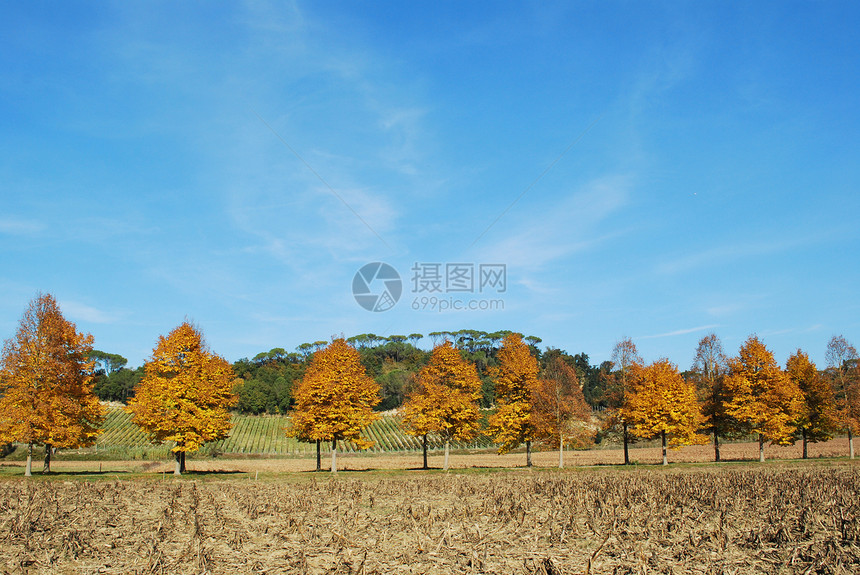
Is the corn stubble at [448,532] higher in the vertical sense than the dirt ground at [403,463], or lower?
higher

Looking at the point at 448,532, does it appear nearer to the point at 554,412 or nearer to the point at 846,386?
the point at 554,412

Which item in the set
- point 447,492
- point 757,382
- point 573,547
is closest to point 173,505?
point 447,492

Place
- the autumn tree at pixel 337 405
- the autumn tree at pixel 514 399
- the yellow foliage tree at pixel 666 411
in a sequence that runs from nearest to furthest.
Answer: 1. the autumn tree at pixel 337 405
2. the autumn tree at pixel 514 399
3. the yellow foliage tree at pixel 666 411

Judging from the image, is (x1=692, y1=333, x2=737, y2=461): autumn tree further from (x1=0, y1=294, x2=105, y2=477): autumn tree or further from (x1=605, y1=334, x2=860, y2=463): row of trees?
(x1=0, y1=294, x2=105, y2=477): autumn tree

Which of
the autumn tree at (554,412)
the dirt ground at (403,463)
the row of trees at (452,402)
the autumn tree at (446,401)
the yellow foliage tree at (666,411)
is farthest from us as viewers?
the dirt ground at (403,463)

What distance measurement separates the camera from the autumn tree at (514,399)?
47.9m

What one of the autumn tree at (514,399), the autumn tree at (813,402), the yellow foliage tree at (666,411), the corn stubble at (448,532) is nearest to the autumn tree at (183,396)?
the corn stubble at (448,532)

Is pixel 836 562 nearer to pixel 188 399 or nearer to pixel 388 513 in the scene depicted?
pixel 388 513

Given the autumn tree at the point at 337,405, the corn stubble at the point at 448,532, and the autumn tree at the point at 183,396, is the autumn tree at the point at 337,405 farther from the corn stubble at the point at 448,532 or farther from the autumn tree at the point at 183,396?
the corn stubble at the point at 448,532

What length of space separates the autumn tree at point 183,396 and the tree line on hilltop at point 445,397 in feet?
0.31

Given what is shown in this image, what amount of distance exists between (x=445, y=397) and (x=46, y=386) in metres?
30.6

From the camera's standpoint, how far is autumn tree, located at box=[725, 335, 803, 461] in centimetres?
5069

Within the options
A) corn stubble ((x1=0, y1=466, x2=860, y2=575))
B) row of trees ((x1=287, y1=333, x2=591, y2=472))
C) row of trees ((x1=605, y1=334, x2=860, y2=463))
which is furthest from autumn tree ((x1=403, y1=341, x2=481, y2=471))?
corn stubble ((x1=0, y1=466, x2=860, y2=575))

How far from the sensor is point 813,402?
56656 mm
